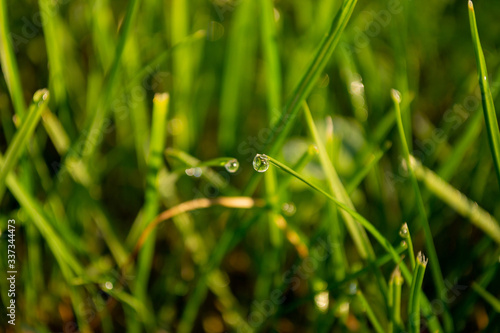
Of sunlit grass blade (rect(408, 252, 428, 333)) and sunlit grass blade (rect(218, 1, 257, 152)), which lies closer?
sunlit grass blade (rect(408, 252, 428, 333))

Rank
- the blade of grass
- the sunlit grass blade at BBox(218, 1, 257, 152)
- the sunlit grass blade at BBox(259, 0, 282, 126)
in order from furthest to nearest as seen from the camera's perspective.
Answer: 1. the sunlit grass blade at BBox(218, 1, 257, 152)
2. the sunlit grass blade at BBox(259, 0, 282, 126)
3. the blade of grass

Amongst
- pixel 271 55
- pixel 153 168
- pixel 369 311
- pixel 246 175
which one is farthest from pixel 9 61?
pixel 369 311

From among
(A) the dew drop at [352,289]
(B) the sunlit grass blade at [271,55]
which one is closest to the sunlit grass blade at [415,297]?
(A) the dew drop at [352,289]

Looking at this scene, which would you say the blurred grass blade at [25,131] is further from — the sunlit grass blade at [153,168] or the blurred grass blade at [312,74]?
the blurred grass blade at [312,74]

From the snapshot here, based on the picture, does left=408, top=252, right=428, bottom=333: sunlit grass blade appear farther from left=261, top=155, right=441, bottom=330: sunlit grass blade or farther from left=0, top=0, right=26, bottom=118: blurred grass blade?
left=0, top=0, right=26, bottom=118: blurred grass blade

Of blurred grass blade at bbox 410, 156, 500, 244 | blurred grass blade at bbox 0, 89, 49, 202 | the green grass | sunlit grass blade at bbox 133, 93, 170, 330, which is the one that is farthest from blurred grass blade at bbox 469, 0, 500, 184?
blurred grass blade at bbox 0, 89, 49, 202

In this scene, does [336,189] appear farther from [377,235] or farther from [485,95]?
[485,95]

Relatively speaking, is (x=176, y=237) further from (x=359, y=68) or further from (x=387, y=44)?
(x=387, y=44)

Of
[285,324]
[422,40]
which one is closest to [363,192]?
[285,324]
